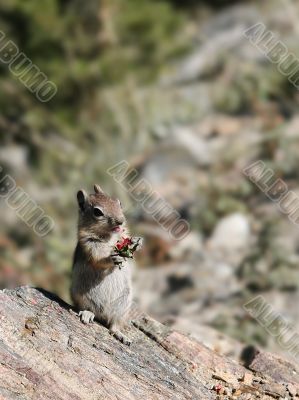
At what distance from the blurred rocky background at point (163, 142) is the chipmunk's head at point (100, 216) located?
4336 millimetres

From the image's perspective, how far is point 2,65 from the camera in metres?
16.1

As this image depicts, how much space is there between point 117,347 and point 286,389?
58.7 inches

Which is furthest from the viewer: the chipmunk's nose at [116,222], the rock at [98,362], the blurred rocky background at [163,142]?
the blurred rocky background at [163,142]

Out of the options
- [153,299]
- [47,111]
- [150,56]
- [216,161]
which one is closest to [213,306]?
[153,299]

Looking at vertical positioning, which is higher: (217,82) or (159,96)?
(217,82)

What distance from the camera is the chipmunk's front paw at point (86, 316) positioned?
688 cm

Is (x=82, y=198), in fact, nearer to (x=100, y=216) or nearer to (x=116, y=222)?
(x=100, y=216)

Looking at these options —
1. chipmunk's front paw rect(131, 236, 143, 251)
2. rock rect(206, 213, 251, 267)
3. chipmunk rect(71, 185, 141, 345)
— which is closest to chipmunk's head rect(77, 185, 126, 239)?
chipmunk rect(71, 185, 141, 345)

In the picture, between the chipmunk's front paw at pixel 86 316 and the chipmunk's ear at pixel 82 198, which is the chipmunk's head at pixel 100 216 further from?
the chipmunk's front paw at pixel 86 316

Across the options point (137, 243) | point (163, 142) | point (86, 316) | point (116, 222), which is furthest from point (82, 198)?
point (163, 142)

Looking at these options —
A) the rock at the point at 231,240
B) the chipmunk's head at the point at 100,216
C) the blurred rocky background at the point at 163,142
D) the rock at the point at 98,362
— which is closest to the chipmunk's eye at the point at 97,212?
the chipmunk's head at the point at 100,216

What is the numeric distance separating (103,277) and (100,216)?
24.1 inches

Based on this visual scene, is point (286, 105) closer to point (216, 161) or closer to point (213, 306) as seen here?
point (216, 161)

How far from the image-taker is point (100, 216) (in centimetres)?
737
